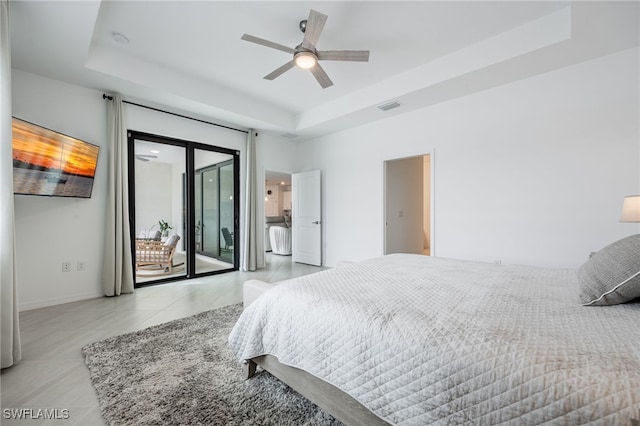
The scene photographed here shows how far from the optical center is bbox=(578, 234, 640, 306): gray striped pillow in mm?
1135

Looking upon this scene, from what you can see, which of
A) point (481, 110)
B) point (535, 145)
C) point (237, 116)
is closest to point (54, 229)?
point (237, 116)

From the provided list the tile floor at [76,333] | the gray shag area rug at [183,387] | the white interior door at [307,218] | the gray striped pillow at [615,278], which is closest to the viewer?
the gray striped pillow at [615,278]

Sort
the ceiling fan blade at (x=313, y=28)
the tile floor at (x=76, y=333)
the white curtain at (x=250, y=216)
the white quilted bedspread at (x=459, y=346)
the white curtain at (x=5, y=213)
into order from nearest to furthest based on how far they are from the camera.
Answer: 1. the white quilted bedspread at (x=459, y=346)
2. the tile floor at (x=76, y=333)
3. the white curtain at (x=5, y=213)
4. the ceiling fan blade at (x=313, y=28)
5. the white curtain at (x=250, y=216)

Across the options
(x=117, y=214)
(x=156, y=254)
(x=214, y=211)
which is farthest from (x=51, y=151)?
(x=214, y=211)

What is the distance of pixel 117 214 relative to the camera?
354 cm

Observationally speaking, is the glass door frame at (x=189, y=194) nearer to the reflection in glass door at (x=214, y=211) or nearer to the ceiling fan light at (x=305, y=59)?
the reflection in glass door at (x=214, y=211)

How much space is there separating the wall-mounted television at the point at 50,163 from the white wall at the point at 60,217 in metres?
0.29

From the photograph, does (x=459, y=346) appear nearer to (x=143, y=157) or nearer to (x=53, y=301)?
(x=53, y=301)

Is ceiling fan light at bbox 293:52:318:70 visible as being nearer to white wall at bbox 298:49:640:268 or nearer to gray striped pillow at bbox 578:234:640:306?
white wall at bbox 298:49:640:268

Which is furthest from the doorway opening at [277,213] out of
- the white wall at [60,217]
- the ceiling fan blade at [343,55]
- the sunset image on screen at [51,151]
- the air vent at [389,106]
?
the ceiling fan blade at [343,55]

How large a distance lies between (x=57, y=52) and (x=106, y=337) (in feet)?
9.25

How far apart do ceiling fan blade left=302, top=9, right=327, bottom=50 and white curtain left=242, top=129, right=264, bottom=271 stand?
287 cm

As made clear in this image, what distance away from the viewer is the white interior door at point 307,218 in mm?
5488

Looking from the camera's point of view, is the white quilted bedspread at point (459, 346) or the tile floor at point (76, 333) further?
the tile floor at point (76, 333)
